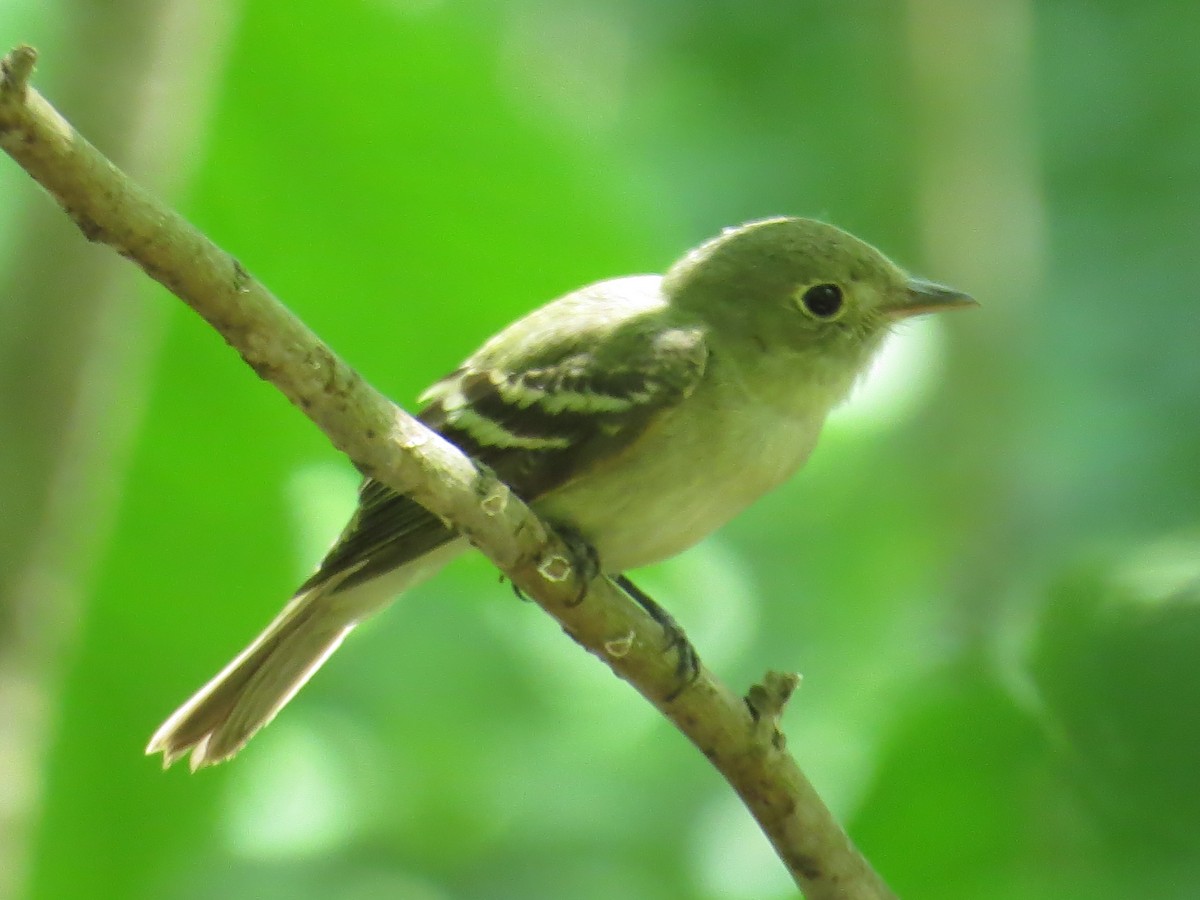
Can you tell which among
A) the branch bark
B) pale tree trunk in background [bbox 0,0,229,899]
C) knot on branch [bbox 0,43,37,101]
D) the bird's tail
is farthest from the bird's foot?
knot on branch [bbox 0,43,37,101]

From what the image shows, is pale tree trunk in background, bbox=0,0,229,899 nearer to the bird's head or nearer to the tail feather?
the tail feather

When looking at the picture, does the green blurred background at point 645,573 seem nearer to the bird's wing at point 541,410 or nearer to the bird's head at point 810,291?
the bird's head at point 810,291

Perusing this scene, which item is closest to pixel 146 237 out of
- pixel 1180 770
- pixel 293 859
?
pixel 1180 770

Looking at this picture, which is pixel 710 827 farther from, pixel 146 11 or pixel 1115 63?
pixel 1115 63

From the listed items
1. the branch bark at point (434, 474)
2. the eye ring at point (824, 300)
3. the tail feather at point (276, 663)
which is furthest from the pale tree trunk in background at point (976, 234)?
the branch bark at point (434, 474)

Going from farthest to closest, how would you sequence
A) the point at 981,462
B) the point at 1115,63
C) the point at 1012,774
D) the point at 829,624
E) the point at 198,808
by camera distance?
1. the point at 1115,63
2. the point at 981,462
3. the point at 829,624
4. the point at 198,808
5. the point at 1012,774

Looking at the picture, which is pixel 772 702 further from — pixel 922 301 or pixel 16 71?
pixel 16 71

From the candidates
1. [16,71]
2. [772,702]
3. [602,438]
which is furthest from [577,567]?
[16,71]
